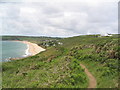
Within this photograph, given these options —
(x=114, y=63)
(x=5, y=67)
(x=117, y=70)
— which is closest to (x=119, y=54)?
(x=114, y=63)

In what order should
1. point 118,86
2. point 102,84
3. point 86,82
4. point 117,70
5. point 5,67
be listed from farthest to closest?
point 5,67 < point 117,70 < point 86,82 < point 102,84 < point 118,86

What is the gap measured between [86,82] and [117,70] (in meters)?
5.70

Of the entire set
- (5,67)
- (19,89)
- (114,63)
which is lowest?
(5,67)

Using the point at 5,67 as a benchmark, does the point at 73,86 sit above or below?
above

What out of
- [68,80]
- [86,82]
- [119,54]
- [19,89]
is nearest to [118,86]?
[86,82]

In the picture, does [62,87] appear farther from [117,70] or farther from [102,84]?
[117,70]

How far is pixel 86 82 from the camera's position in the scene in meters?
19.7

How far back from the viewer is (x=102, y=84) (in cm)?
1823

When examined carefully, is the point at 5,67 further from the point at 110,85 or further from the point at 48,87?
the point at 110,85

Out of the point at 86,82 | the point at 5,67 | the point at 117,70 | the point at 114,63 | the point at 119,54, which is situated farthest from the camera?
the point at 5,67

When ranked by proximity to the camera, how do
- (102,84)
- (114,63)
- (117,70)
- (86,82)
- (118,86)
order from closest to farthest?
1. (118,86)
2. (102,84)
3. (86,82)
4. (117,70)
5. (114,63)

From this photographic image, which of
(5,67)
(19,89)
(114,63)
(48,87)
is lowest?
(5,67)

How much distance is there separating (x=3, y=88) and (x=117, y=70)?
68.3ft

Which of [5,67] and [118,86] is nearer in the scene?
[118,86]
